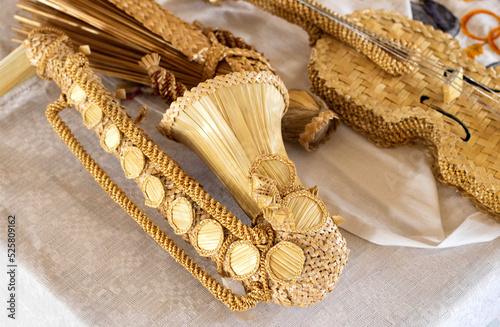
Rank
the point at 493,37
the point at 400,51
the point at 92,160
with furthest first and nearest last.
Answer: the point at 493,37, the point at 400,51, the point at 92,160

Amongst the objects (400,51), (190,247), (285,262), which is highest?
(400,51)

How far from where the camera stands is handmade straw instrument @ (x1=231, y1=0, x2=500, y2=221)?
0.68 metres

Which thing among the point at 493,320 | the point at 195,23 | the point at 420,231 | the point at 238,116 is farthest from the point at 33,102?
the point at 493,320

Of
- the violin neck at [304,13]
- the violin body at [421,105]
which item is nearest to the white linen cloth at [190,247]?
the violin body at [421,105]

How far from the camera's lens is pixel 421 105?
73 cm

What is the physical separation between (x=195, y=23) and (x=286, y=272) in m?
0.46

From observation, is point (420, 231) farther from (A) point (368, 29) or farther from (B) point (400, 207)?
(A) point (368, 29)

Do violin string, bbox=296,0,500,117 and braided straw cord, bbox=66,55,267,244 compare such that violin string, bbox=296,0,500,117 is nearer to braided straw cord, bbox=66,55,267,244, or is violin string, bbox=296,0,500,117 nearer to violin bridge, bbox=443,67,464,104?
violin bridge, bbox=443,67,464,104

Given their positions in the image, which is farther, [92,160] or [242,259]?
[92,160]

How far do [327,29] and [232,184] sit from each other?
341mm

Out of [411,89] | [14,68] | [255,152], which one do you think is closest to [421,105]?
[411,89]

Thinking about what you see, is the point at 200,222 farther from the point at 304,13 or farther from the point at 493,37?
the point at 493,37

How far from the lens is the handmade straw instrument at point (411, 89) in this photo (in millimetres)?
683

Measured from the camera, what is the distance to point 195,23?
0.81 meters
